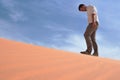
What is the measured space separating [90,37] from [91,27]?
9.7 inches

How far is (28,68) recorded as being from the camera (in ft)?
12.4

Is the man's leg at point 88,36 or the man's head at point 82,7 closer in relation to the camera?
the man's leg at point 88,36

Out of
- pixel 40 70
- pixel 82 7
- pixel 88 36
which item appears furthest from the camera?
pixel 82 7

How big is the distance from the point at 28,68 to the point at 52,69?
1.18 ft

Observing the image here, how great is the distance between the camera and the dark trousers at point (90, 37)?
7.88m

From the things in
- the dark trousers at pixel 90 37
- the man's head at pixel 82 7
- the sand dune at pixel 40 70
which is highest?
the man's head at pixel 82 7

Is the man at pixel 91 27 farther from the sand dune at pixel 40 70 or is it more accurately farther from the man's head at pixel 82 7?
the sand dune at pixel 40 70

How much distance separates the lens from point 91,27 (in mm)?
A: 8047

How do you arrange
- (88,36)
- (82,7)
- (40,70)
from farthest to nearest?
(82,7) < (88,36) < (40,70)

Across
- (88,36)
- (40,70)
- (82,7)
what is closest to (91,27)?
(88,36)

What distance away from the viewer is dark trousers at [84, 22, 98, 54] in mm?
7875

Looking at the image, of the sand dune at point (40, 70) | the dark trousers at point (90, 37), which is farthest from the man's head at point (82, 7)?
the sand dune at point (40, 70)

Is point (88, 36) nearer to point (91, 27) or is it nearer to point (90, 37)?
point (90, 37)

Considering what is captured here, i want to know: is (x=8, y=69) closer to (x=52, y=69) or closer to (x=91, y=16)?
(x=52, y=69)
